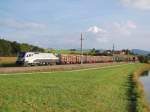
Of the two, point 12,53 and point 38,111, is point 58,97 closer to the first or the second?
point 38,111

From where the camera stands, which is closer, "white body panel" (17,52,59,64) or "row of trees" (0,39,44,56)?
"white body panel" (17,52,59,64)

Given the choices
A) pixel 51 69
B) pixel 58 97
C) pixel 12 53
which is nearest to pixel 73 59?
pixel 12 53

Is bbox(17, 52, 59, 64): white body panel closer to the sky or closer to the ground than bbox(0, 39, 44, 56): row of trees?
closer to the ground

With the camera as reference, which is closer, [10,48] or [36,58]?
[36,58]

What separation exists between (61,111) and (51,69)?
109ft

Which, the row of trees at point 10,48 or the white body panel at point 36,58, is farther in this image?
the row of trees at point 10,48

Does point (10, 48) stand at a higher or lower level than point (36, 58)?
higher

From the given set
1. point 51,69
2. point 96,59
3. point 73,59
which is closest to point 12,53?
point 73,59

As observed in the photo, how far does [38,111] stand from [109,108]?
14.7ft

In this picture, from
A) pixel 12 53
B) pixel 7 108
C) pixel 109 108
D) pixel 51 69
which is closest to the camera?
pixel 7 108

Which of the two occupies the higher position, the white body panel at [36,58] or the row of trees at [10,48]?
the row of trees at [10,48]

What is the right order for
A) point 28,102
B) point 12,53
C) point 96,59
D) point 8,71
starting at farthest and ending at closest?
point 96,59 → point 12,53 → point 8,71 → point 28,102

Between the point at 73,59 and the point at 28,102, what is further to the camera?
the point at 73,59

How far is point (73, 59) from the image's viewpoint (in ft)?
286
